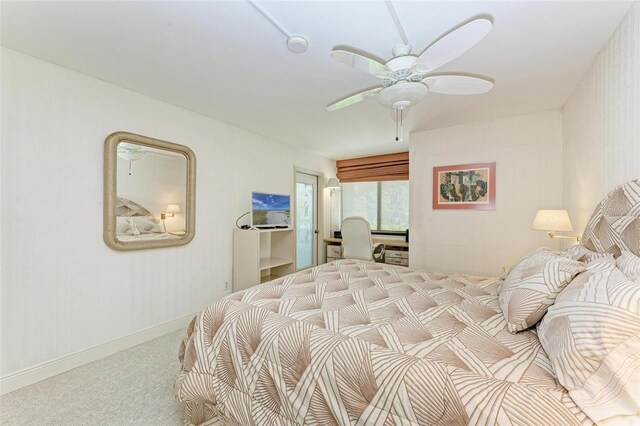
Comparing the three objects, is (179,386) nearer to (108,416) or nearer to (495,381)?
(108,416)

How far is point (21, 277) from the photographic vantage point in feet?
6.25

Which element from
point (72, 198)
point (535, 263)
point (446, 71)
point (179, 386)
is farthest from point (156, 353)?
point (446, 71)

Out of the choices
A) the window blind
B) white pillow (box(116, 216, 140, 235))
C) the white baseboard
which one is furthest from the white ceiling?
the white baseboard

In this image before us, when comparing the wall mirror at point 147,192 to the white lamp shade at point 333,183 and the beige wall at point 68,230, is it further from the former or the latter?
the white lamp shade at point 333,183

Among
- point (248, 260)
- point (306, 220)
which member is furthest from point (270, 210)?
point (306, 220)

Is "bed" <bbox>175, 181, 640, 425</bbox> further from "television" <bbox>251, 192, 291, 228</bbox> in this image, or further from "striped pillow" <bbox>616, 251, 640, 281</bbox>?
"television" <bbox>251, 192, 291, 228</bbox>

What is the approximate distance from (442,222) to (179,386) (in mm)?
3236

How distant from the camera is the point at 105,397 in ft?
5.81

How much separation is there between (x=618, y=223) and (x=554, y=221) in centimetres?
103

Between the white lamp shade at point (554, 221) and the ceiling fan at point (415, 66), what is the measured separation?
55.2 inches

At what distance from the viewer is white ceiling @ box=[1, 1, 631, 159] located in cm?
148

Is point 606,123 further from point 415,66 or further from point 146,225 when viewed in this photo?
point 146,225

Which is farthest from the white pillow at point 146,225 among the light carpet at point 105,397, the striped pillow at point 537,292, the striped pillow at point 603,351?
the striped pillow at point 603,351

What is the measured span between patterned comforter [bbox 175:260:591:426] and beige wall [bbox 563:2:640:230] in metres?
1.09
